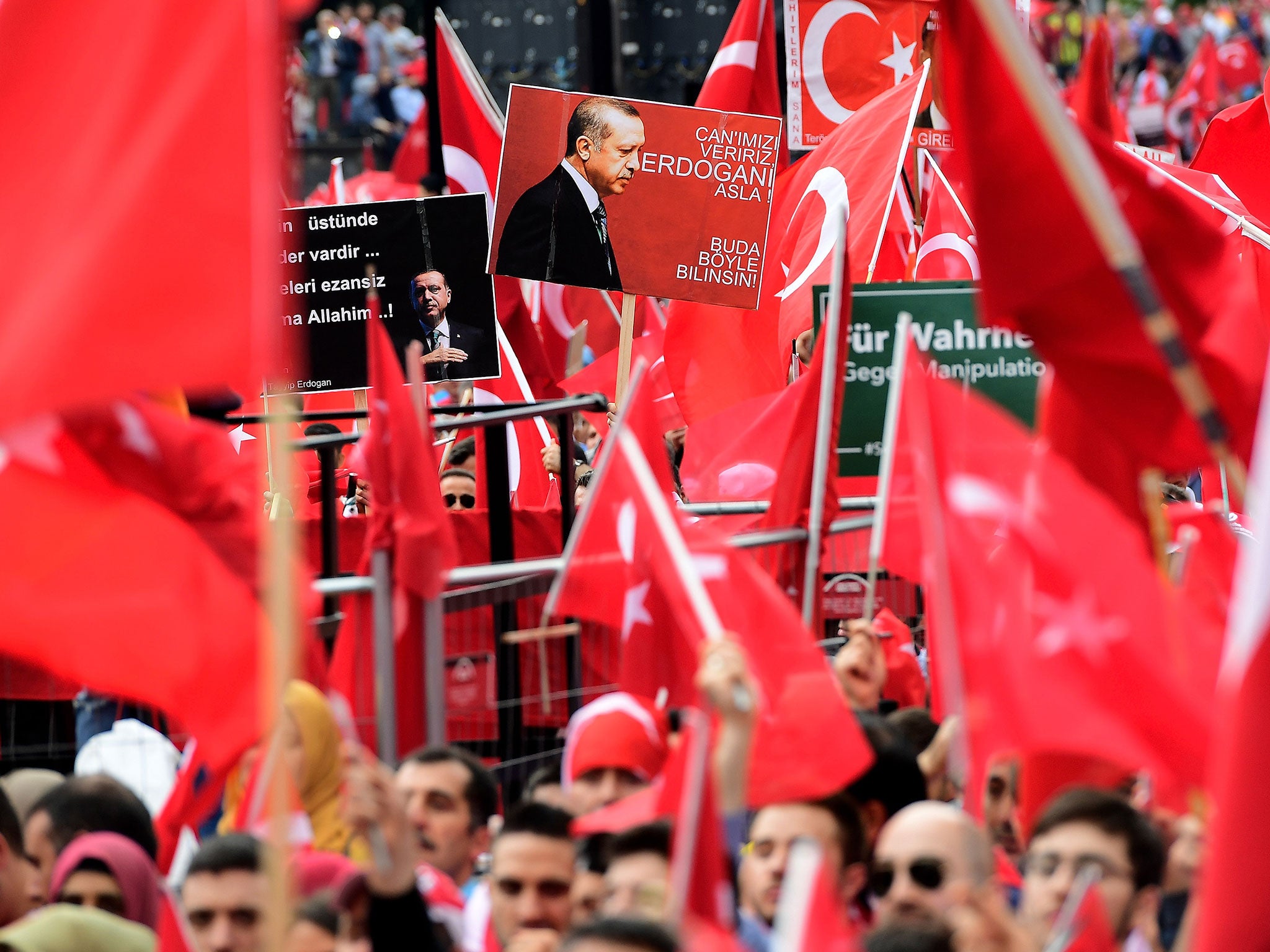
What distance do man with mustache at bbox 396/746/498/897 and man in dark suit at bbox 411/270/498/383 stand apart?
409 cm

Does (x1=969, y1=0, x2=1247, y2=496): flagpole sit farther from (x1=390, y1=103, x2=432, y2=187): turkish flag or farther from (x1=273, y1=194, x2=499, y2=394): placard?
(x1=390, y1=103, x2=432, y2=187): turkish flag

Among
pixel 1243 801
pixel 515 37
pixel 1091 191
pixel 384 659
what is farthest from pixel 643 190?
pixel 515 37

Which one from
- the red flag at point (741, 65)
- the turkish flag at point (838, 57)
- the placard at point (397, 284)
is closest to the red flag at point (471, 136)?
the red flag at point (741, 65)

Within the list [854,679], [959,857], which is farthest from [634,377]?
[959,857]

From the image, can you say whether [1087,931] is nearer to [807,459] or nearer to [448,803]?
[448,803]

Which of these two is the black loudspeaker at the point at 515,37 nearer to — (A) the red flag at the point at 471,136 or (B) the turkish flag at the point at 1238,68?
(A) the red flag at the point at 471,136

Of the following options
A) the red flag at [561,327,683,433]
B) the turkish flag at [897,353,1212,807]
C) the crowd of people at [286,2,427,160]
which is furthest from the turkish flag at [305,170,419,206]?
the turkish flag at [897,353,1212,807]

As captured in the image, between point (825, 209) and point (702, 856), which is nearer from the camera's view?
point (702, 856)

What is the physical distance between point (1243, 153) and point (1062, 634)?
728 centimetres

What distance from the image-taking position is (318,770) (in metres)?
6.01

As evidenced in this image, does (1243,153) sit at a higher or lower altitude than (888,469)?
higher

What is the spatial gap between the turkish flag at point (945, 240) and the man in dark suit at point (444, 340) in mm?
2316

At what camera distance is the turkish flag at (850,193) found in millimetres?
10242

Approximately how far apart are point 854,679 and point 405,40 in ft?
79.3
